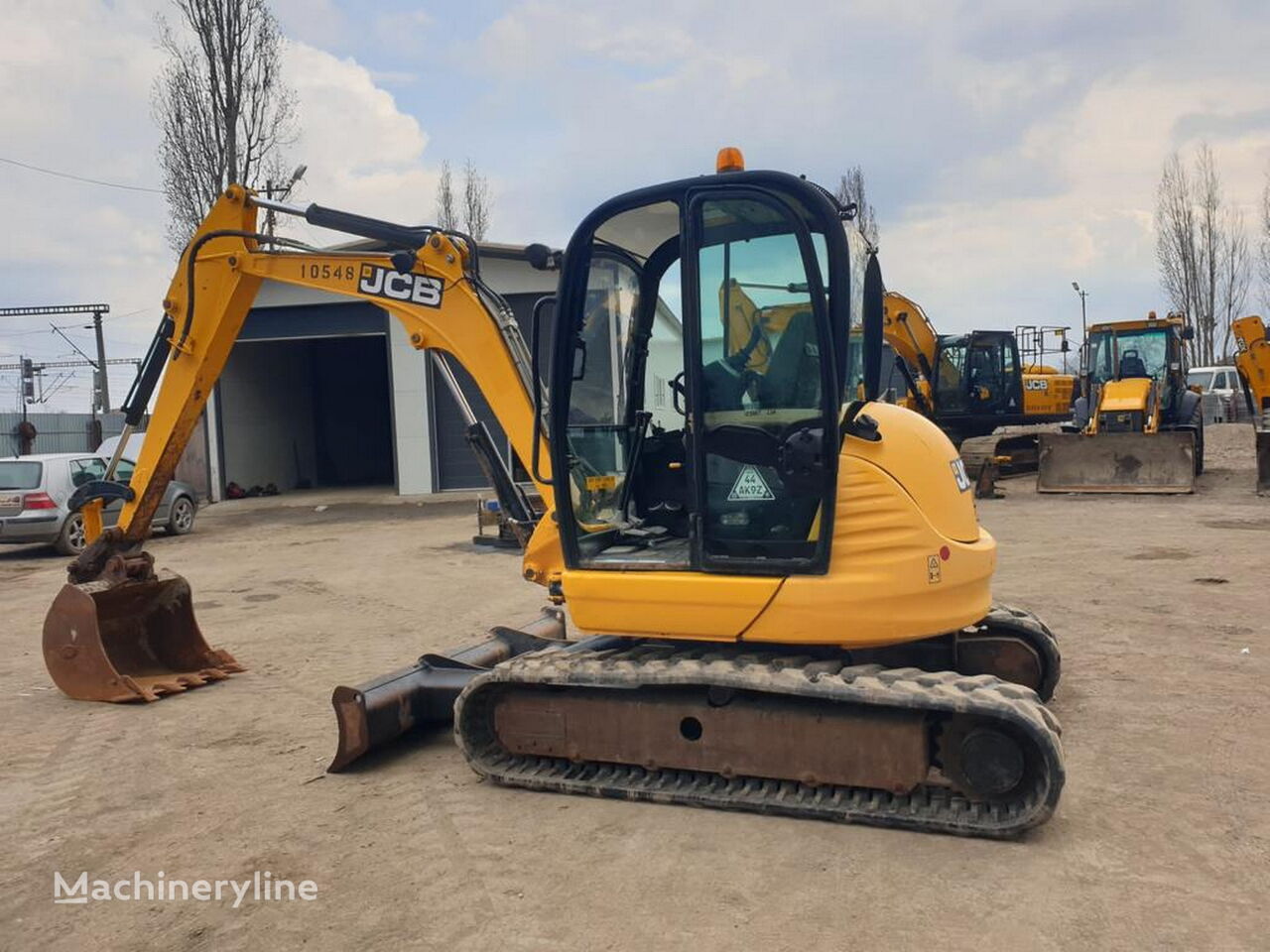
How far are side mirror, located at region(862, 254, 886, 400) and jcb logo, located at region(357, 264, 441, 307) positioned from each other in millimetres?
2446

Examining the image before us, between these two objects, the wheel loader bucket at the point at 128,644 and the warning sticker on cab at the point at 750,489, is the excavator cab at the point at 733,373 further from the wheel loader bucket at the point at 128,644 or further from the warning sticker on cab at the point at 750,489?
the wheel loader bucket at the point at 128,644

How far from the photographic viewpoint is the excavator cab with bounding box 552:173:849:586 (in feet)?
14.6

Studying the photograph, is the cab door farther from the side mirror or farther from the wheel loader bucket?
the wheel loader bucket

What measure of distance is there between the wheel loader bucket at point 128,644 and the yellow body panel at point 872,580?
3892 millimetres

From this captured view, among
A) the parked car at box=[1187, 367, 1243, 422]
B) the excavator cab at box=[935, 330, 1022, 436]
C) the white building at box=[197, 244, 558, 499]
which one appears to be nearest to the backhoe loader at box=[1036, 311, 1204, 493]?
the excavator cab at box=[935, 330, 1022, 436]

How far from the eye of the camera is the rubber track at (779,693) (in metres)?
4.02

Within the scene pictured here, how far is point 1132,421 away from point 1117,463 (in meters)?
1.71

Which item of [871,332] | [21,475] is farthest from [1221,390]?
[871,332]

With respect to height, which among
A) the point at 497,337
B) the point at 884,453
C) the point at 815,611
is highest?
the point at 497,337

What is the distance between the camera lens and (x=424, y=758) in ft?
17.4

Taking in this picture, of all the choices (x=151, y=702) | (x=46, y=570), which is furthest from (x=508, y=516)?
(x=46, y=570)

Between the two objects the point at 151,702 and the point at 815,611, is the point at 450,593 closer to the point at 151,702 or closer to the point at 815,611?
the point at 151,702

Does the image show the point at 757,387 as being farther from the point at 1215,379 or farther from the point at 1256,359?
the point at 1215,379

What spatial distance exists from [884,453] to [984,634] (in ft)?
5.56
